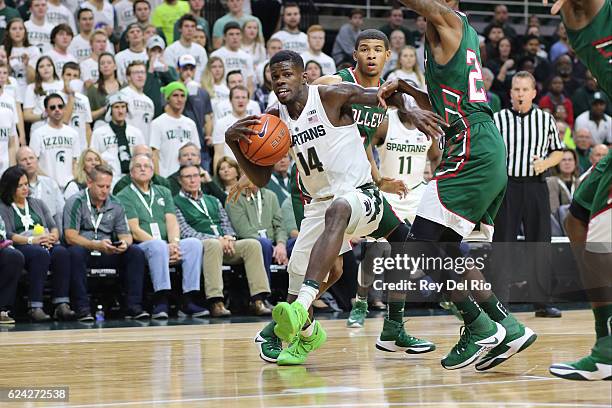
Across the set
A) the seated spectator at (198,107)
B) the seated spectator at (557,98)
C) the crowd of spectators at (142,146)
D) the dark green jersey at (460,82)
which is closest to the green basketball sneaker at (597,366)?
the dark green jersey at (460,82)

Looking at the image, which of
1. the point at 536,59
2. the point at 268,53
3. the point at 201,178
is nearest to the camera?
the point at 201,178

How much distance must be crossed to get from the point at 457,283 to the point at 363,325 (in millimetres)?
3489

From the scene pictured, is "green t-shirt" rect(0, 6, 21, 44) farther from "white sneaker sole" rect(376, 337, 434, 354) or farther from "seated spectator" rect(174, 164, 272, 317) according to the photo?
"white sneaker sole" rect(376, 337, 434, 354)

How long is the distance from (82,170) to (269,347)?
5.18 m

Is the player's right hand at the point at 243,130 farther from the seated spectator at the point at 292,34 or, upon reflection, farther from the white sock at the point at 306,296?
the seated spectator at the point at 292,34

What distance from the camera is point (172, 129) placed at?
11.7 metres

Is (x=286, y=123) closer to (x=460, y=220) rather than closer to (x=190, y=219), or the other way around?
(x=460, y=220)

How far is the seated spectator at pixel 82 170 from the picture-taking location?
10523 mm

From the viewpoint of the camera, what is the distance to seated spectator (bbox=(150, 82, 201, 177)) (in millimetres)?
11703

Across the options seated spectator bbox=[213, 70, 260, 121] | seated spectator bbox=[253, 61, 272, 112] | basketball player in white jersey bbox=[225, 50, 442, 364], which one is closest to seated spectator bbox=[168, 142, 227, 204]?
seated spectator bbox=[213, 70, 260, 121]

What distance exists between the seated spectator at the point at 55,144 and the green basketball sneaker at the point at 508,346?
6569mm

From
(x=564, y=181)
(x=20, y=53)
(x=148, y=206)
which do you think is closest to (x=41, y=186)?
(x=148, y=206)

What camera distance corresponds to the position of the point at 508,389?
15.7ft

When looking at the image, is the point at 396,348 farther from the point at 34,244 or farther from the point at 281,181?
the point at 281,181
